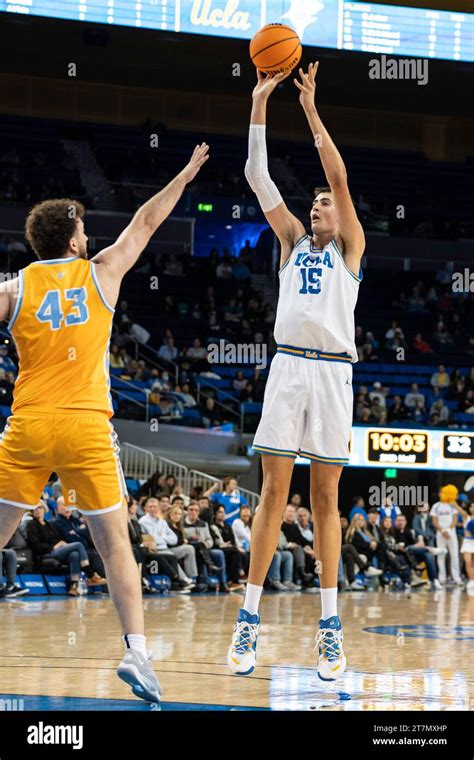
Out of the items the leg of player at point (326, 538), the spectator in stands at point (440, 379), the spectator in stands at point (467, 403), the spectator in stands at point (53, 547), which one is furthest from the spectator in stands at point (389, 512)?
the leg of player at point (326, 538)

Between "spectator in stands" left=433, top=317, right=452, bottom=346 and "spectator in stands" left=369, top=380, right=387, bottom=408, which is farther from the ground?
"spectator in stands" left=433, top=317, right=452, bottom=346

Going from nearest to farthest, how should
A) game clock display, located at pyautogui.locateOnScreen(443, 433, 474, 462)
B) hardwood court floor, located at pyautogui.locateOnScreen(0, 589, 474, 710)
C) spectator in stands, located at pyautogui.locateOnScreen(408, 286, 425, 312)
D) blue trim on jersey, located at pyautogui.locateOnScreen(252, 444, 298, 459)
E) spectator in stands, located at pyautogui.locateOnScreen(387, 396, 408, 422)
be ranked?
hardwood court floor, located at pyautogui.locateOnScreen(0, 589, 474, 710), blue trim on jersey, located at pyautogui.locateOnScreen(252, 444, 298, 459), game clock display, located at pyautogui.locateOnScreen(443, 433, 474, 462), spectator in stands, located at pyautogui.locateOnScreen(387, 396, 408, 422), spectator in stands, located at pyautogui.locateOnScreen(408, 286, 425, 312)

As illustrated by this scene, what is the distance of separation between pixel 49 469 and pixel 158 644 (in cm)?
363

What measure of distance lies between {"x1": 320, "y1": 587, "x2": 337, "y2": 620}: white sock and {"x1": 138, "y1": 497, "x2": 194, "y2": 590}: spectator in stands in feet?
27.7

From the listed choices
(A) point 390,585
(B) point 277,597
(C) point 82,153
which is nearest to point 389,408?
(A) point 390,585

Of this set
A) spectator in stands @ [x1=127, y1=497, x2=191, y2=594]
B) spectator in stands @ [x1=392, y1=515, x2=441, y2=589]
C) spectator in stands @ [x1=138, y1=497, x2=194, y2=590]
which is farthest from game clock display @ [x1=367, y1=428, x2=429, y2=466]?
spectator in stands @ [x1=127, y1=497, x2=191, y2=594]

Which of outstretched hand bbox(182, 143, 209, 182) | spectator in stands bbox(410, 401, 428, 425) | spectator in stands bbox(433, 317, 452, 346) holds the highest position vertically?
spectator in stands bbox(433, 317, 452, 346)

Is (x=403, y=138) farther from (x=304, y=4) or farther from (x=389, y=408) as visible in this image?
(x=389, y=408)

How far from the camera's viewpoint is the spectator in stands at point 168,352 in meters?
21.8

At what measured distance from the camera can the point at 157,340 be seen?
23062 mm

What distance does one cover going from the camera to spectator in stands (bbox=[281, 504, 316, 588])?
15.9 m

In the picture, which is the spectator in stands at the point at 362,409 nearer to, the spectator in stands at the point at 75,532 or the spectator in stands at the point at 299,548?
the spectator in stands at the point at 299,548

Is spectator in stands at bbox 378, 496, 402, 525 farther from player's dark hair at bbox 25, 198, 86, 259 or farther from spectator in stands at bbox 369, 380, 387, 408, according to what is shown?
player's dark hair at bbox 25, 198, 86, 259

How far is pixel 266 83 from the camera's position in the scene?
593 centimetres
